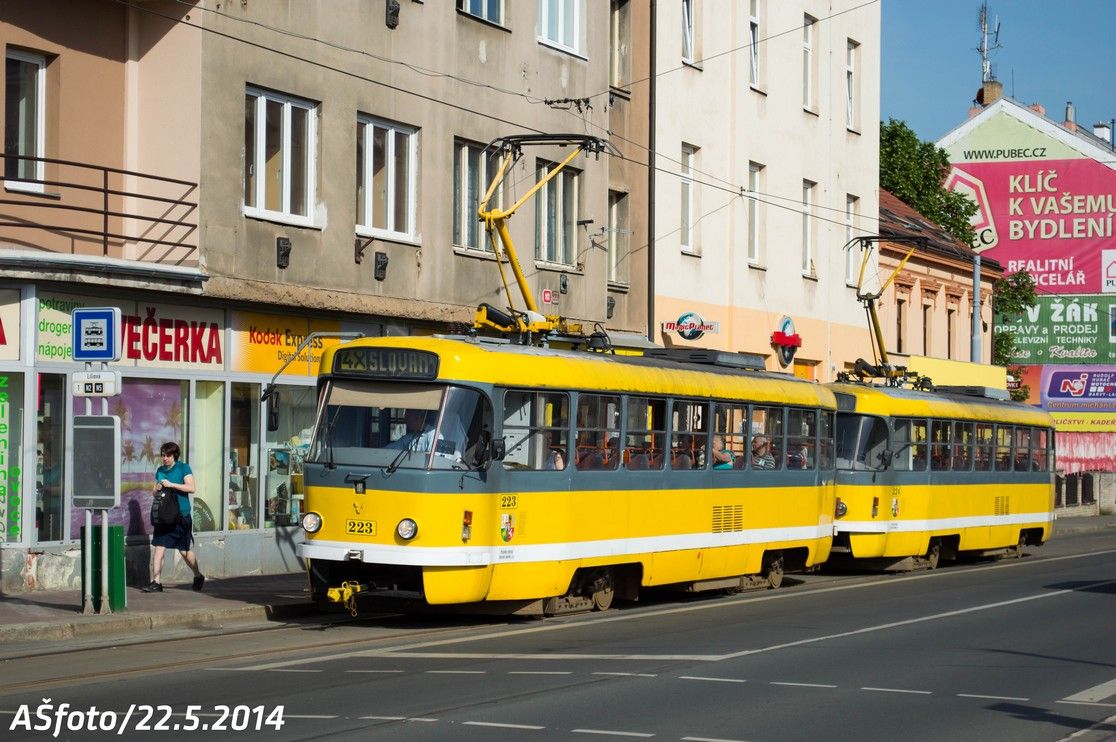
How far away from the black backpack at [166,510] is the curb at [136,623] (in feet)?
6.58

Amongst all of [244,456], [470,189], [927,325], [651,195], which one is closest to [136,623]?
[244,456]

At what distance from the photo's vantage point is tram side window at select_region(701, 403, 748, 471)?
20062mm

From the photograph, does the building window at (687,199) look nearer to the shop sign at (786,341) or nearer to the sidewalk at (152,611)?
the shop sign at (786,341)

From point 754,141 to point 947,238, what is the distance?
16722mm

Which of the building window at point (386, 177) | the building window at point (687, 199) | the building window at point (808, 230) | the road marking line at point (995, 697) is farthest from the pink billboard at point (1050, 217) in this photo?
the road marking line at point (995, 697)

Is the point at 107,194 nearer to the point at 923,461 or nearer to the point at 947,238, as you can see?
the point at 923,461

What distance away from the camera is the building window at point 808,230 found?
38656mm

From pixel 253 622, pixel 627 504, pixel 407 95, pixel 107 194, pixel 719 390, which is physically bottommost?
pixel 253 622

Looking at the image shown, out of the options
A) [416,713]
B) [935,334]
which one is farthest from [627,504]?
[935,334]

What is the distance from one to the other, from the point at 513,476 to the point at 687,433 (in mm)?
3653

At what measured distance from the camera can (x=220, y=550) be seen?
69.3ft

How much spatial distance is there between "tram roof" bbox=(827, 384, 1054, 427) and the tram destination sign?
36.8 ft

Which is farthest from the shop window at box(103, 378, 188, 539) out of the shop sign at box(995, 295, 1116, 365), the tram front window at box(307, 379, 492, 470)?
the shop sign at box(995, 295, 1116, 365)

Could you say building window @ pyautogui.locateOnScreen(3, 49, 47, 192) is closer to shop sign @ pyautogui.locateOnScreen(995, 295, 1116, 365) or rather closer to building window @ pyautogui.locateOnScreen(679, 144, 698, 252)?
building window @ pyautogui.locateOnScreen(679, 144, 698, 252)
